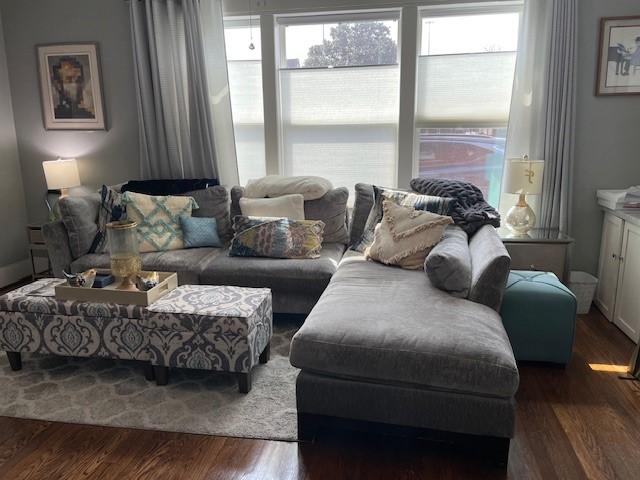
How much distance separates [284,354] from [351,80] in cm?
215

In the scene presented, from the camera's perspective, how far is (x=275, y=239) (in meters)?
3.21

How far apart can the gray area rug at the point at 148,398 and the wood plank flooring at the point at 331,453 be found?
7 centimetres

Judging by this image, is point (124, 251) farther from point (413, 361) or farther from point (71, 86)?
point (71, 86)

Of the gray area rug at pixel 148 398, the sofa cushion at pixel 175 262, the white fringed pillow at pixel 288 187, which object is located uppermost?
the white fringed pillow at pixel 288 187

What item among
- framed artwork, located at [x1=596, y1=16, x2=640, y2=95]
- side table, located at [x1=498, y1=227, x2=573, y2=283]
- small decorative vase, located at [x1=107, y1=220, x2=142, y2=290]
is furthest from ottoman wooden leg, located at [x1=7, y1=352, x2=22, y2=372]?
framed artwork, located at [x1=596, y1=16, x2=640, y2=95]

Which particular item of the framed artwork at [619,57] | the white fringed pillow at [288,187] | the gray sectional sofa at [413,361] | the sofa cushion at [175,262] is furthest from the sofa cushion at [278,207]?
A: the framed artwork at [619,57]

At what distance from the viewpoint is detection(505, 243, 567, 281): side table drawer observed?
319cm

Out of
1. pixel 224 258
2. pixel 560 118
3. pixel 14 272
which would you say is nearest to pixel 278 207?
pixel 224 258

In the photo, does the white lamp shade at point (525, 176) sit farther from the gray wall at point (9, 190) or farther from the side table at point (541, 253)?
the gray wall at point (9, 190)

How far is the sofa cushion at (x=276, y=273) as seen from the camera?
3.02 metres

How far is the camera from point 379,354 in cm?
193

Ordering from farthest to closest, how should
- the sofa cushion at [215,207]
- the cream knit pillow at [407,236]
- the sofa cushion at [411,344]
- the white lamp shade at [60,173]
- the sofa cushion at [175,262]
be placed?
1. the white lamp shade at [60,173]
2. the sofa cushion at [215,207]
3. the sofa cushion at [175,262]
4. the cream knit pillow at [407,236]
5. the sofa cushion at [411,344]

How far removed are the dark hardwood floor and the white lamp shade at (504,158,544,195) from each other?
1.44 m

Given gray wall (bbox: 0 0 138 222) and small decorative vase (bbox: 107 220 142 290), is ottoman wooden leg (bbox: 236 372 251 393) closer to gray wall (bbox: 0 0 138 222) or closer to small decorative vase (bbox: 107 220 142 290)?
small decorative vase (bbox: 107 220 142 290)
